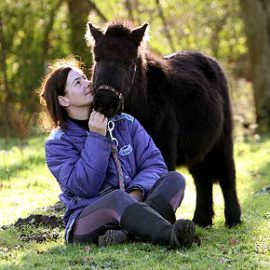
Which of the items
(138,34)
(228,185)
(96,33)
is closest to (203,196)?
(228,185)

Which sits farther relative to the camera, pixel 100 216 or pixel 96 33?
pixel 96 33

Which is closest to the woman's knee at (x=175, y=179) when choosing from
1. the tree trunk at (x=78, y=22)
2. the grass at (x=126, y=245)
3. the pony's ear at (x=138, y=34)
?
the grass at (x=126, y=245)

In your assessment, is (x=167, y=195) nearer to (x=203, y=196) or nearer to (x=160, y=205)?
(x=160, y=205)

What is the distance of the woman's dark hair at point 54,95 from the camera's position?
5.41 meters

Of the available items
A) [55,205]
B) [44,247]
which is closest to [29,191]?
[55,205]

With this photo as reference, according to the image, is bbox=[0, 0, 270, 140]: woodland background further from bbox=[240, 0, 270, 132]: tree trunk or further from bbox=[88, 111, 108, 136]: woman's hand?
bbox=[88, 111, 108, 136]: woman's hand

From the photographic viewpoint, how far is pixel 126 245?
16.4 ft

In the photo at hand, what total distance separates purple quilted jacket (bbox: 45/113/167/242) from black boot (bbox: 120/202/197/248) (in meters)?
0.45

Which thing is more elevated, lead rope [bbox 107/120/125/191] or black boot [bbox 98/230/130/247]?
lead rope [bbox 107/120/125/191]

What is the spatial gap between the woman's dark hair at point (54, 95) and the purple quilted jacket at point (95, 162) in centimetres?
9

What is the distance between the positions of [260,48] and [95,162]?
13459mm

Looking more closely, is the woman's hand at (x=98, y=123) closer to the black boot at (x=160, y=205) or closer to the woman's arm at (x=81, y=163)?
the woman's arm at (x=81, y=163)

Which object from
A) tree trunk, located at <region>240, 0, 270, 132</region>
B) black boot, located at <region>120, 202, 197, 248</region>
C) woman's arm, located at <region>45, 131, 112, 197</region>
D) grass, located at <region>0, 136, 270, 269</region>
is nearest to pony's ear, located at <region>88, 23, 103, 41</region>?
woman's arm, located at <region>45, 131, 112, 197</region>

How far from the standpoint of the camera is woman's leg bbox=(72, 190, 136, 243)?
4.95m
